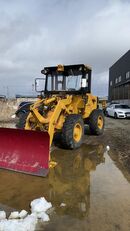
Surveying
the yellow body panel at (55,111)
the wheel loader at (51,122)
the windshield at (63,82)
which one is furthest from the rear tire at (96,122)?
the windshield at (63,82)

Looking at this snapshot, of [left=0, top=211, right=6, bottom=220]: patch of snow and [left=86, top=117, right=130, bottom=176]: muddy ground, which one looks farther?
[left=86, top=117, right=130, bottom=176]: muddy ground

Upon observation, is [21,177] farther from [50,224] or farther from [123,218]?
[123,218]

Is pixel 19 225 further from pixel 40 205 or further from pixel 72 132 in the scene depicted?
pixel 72 132

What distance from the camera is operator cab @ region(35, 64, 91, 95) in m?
9.87

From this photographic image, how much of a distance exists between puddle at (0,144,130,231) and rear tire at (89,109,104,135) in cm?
381

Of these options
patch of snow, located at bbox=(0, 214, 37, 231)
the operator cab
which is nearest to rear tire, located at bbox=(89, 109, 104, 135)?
the operator cab

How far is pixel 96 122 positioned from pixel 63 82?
7.96 ft

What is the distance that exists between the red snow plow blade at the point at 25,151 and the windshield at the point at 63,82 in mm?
3390

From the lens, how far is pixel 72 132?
852 cm

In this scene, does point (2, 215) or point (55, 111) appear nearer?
point (2, 215)

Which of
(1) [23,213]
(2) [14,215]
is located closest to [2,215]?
(2) [14,215]

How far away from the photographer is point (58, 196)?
5.10 meters

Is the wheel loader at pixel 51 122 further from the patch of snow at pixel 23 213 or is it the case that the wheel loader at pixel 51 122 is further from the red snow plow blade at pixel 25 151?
the patch of snow at pixel 23 213

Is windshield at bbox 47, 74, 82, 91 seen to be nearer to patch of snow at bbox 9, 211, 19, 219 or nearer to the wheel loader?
the wheel loader
